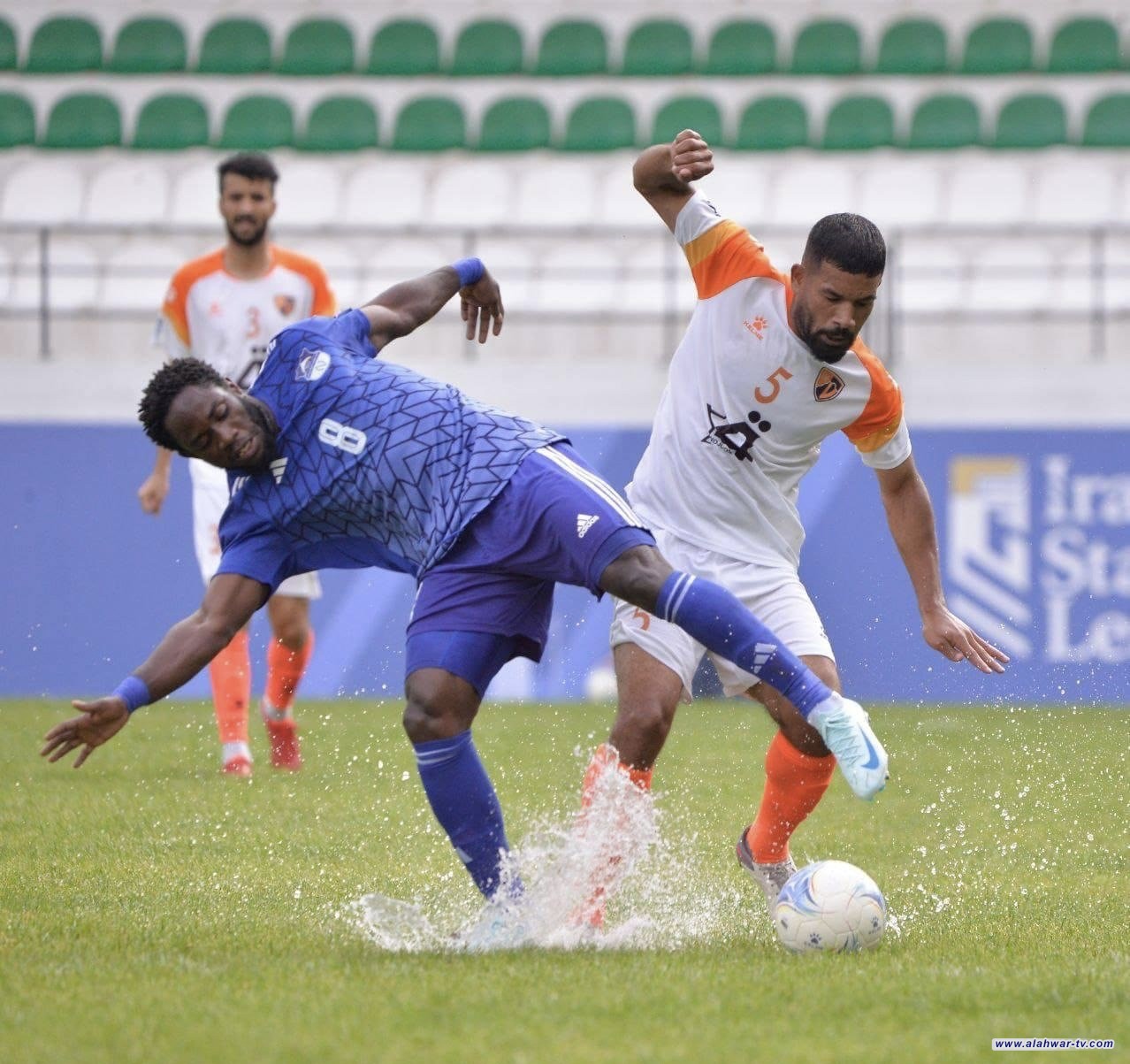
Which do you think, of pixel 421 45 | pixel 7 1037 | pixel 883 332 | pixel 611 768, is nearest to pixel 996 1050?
pixel 611 768

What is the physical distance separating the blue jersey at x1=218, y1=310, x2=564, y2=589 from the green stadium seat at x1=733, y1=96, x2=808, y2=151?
13034 millimetres

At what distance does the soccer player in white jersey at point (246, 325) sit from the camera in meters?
8.86

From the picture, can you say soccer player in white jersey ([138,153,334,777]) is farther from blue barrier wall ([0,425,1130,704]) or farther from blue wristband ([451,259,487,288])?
blue wristband ([451,259,487,288])

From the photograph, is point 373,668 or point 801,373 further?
point 373,668

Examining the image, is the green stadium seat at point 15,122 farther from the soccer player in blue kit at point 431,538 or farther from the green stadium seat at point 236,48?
the soccer player in blue kit at point 431,538

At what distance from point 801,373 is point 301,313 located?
4.33 metres

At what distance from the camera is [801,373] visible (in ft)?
17.6

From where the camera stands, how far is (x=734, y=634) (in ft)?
15.4

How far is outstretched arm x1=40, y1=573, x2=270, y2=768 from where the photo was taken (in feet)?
15.5

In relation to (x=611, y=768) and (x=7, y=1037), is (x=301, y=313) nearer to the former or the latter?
(x=611, y=768)

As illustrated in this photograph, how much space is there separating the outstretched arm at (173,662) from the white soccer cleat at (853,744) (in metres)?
1.62

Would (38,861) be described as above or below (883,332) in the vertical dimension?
below

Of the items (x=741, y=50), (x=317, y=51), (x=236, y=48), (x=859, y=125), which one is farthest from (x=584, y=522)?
(x=236, y=48)

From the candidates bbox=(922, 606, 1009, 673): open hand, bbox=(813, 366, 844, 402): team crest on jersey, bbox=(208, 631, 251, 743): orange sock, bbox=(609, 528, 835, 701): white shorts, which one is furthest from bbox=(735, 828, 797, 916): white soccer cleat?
bbox=(208, 631, 251, 743): orange sock
